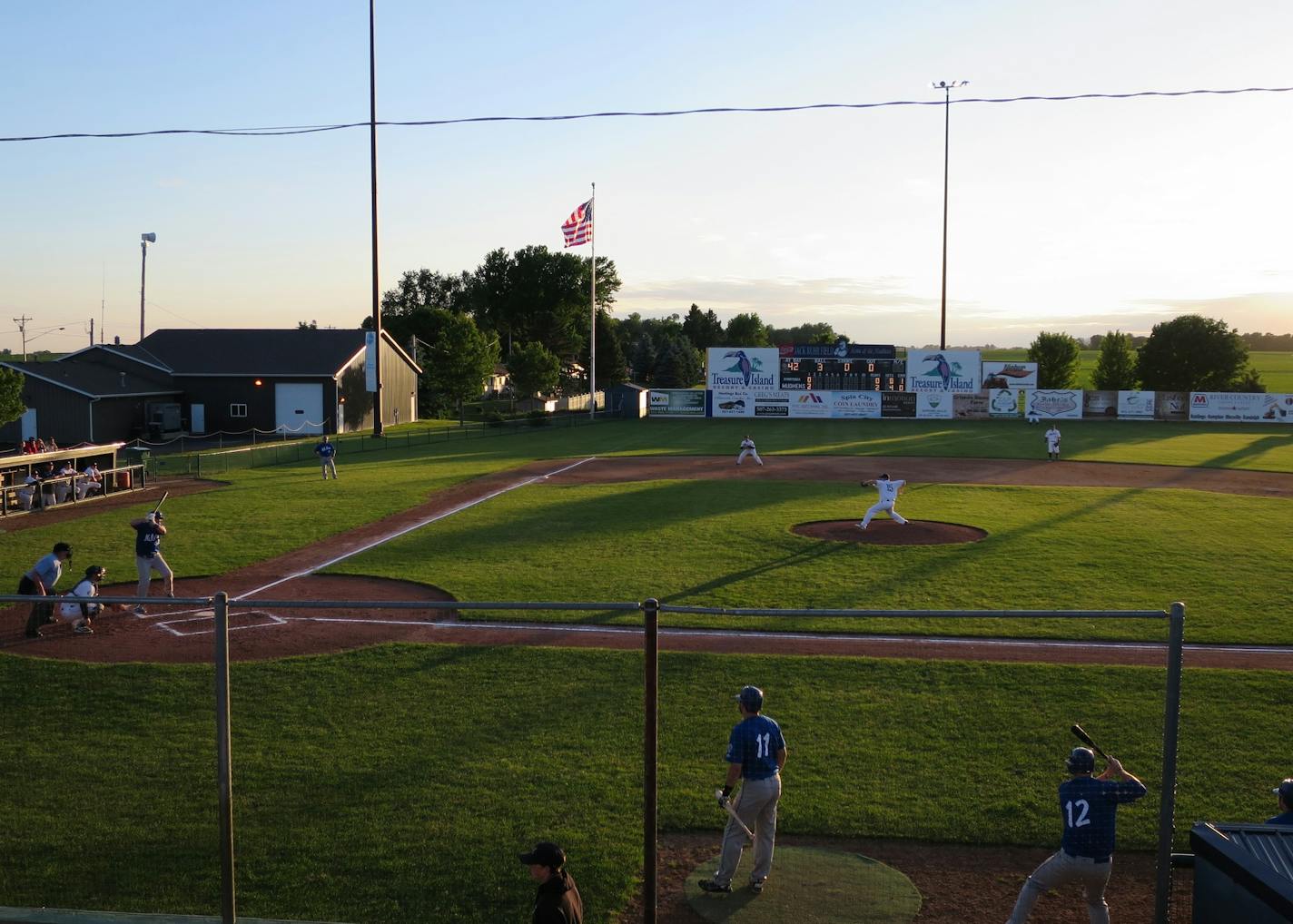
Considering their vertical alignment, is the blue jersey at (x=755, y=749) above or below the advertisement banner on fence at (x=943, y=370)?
below

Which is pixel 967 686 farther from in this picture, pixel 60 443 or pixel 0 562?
pixel 60 443

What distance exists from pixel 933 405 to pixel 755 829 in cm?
6400

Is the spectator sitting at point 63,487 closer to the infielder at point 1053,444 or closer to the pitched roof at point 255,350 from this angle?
the pitched roof at point 255,350

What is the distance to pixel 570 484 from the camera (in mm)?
34188

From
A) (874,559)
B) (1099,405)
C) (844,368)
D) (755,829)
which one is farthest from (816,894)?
(1099,405)

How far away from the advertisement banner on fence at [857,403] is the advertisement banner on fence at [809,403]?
46 cm

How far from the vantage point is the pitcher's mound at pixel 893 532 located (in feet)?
76.4

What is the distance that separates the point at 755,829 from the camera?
25.8 ft

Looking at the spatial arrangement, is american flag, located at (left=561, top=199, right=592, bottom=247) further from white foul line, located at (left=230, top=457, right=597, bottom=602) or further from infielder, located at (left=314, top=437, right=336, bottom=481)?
infielder, located at (left=314, top=437, right=336, bottom=481)

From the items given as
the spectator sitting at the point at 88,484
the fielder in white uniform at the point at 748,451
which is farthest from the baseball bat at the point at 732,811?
the fielder in white uniform at the point at 748,451

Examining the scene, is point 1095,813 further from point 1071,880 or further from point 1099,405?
point 1099,405

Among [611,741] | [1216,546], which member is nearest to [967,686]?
A: [611,741]

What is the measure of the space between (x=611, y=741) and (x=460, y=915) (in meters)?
3.68

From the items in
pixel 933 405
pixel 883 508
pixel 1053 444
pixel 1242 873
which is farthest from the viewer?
pixel 933 405
